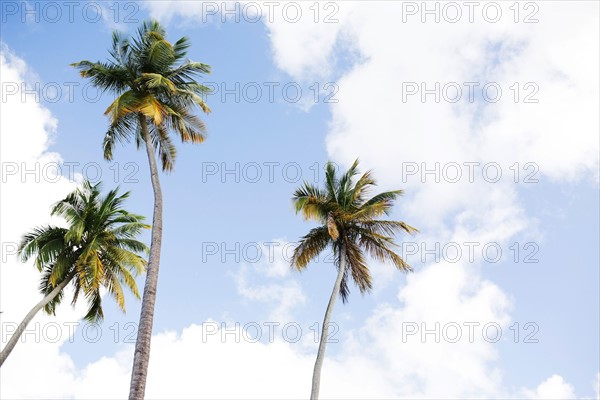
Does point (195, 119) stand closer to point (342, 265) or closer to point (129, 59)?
point (129, 59)

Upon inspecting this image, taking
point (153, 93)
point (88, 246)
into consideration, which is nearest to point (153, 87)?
point (153, 93)

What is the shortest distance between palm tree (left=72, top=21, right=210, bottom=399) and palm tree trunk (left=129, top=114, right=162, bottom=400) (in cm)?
5

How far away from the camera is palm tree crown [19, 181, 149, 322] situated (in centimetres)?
2677

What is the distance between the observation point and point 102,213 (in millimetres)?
27359

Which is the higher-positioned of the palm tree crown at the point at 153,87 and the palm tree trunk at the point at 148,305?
the palm tree crown at the point at 153,87

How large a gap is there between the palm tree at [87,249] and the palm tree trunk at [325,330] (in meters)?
9.01

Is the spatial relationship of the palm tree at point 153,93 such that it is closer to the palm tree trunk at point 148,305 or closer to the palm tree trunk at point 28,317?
the palm tree trunk at point 148,305

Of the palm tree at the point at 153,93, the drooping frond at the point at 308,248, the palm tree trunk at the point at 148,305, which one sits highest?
the palm tree at the point at 153,93

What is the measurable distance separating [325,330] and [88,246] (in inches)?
446

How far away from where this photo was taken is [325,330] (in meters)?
24.8

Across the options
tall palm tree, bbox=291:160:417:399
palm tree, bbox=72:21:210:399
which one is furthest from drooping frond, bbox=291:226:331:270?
palm tree, bbox=72:21:210:399

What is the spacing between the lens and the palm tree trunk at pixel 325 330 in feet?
75.8

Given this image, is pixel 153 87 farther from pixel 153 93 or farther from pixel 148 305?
pixel 148 305

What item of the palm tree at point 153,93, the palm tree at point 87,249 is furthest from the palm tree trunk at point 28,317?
the palm tree at point 153,93
